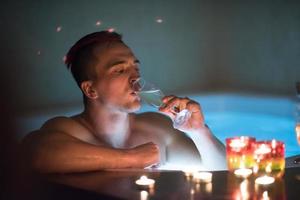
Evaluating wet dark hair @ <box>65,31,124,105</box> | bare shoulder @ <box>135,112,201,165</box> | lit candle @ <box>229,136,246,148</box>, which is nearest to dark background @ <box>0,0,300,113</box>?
wet dark hair @ <box>65,31,124,105</box>

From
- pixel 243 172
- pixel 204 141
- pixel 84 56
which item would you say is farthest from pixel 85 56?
pixel 243 172

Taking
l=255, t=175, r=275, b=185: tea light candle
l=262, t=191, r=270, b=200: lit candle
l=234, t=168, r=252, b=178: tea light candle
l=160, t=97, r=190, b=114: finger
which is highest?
l=160, t=97, r=190, b=114: finger

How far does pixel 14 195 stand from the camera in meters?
1.69

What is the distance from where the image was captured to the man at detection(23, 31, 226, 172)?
1.63m

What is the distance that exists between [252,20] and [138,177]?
0.95 m

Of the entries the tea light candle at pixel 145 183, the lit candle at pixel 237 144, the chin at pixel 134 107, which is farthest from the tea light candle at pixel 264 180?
the chin at pixel 134 107

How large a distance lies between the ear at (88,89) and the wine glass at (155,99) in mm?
145

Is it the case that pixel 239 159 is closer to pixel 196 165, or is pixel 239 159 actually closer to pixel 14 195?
pixel 196 165

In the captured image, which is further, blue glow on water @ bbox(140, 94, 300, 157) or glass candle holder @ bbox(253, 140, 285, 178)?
blue glow on water @ bbox(140, 94, 300, 157)

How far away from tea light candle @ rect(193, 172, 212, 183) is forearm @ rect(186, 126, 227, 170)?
0.35m

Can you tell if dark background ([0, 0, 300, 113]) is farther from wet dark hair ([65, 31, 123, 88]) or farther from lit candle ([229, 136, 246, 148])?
lit candle ([229, 136, 246, 148])

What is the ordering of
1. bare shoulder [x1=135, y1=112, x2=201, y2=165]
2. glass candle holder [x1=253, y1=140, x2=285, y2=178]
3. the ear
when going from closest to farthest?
glass candle holder [x1=253, y1=140, x2=285, y2=178] < the ear < bare shoulder [x1=135, y1=112, x2=201, y2=165]

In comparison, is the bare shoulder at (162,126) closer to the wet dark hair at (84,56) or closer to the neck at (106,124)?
the neck at (106,124)

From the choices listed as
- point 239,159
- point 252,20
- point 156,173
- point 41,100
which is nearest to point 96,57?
point 41,100
